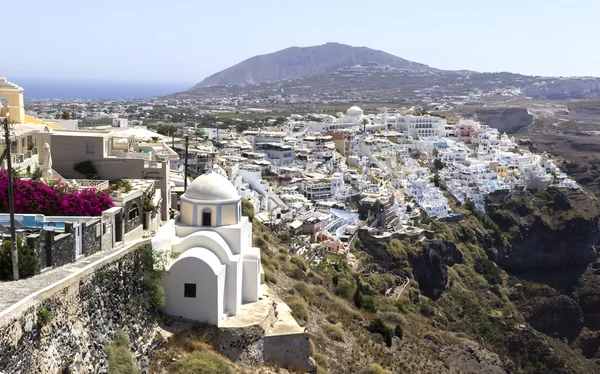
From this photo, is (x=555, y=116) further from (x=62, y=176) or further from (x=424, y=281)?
(x=62, y=176)

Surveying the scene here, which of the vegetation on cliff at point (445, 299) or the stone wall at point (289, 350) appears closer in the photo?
the stone wall at point (289, 350)

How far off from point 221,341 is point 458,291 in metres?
32.9

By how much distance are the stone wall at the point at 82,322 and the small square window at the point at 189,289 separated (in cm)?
94

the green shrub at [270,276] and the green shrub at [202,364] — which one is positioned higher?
the green shrub at [202,364]

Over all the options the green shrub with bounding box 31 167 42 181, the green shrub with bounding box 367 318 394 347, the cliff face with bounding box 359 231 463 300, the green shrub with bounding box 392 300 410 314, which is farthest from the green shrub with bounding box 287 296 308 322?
the cliff face with bounding box 359 231 463 300

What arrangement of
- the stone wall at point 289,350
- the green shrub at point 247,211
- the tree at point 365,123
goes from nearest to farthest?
the stone wall at point 289,350 < the green shrub at point 247,211 < the tree at point 365,123

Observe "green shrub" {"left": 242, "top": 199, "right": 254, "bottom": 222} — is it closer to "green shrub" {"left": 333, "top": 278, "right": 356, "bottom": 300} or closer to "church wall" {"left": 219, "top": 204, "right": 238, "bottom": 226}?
"green shrub" {"left": 333, "top": 278, "right": 356, "bottom": 300}

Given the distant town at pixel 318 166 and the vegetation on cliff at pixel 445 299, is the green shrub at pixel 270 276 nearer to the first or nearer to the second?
the vegetation on cliff at pixel 445 299

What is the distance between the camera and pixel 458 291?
46.0m

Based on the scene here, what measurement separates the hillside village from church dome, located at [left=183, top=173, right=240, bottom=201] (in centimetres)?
3

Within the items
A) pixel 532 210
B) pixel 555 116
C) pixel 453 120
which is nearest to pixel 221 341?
Answer: pixel 532 210

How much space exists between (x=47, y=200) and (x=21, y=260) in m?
3.31

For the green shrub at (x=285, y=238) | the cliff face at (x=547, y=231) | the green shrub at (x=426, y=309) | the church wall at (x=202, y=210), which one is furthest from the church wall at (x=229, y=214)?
the cliff face at (x=547, y=231)

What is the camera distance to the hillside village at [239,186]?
51.0ft
